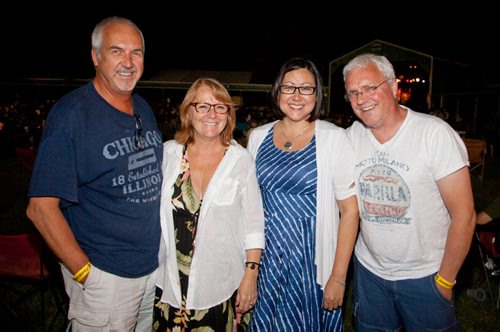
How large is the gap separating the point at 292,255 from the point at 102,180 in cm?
137

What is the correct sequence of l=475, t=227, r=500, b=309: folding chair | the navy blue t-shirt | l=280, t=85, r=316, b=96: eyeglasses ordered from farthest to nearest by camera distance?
l=475, t=227, r=500, b=309: folding chair → l=280, t=85, r=316, b=96: eyeglasses → the navy blue t-shirt

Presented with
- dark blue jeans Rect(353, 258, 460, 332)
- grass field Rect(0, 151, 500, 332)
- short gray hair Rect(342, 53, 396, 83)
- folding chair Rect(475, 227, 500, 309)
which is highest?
short gray hair Rect(342, 53, 396, 83)

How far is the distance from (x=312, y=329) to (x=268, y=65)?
216 ft

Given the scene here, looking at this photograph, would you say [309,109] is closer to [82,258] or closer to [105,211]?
[105,211]

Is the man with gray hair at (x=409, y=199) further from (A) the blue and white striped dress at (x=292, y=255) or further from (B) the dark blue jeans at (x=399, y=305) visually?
(A) the blue and white striped dress at (x=292, y=255)

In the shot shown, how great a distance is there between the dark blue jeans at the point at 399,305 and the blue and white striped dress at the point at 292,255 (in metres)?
0.21

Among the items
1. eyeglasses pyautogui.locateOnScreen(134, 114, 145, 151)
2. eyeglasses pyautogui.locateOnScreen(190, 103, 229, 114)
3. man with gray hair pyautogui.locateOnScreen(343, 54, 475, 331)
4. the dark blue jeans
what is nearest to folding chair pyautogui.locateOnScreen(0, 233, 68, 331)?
eyeglasses pyautogui.locateOnScreen(134, 114, 145, 151)

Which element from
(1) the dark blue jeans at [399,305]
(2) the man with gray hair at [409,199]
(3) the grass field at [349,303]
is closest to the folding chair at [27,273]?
(3) the grass field at [349,303]

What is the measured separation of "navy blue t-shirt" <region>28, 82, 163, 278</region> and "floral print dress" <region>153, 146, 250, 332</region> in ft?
0.51

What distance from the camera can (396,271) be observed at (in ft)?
7.82

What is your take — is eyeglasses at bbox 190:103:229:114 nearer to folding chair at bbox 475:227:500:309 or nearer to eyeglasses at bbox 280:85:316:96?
eyeglasses at bbox 280:85:316:96

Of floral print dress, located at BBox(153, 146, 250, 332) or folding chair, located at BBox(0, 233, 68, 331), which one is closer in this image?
floral print dress, located at BBox(153, 146, 250, 332)

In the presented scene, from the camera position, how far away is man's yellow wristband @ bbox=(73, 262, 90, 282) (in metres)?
2.11

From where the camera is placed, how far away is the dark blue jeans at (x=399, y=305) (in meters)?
2.29
